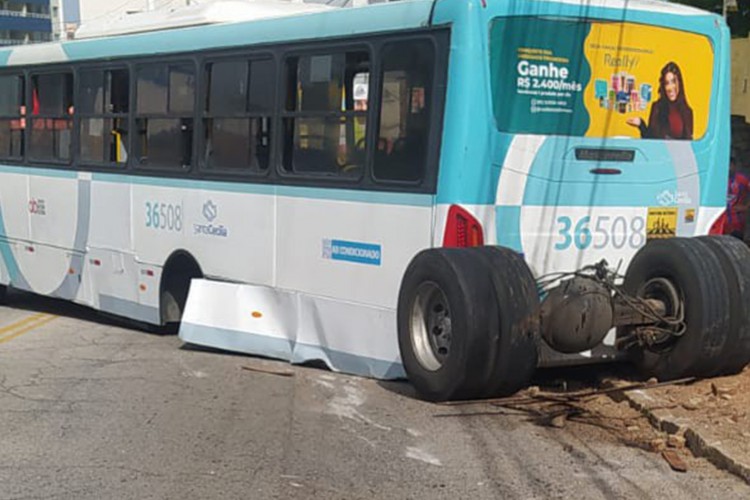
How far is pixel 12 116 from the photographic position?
1341 centimetres

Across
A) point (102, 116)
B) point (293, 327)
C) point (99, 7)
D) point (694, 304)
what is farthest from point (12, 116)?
point (99, 7)

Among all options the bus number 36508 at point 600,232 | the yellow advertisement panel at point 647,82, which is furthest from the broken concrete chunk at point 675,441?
the yellow advertisement panel at point 647,82

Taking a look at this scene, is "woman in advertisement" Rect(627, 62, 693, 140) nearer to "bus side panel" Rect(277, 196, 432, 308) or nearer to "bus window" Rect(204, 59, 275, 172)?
"bus side panel" Rect(277, 196, 432, 308)

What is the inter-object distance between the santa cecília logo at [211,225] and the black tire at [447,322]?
279 centimetres

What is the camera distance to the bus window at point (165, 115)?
34.1ft

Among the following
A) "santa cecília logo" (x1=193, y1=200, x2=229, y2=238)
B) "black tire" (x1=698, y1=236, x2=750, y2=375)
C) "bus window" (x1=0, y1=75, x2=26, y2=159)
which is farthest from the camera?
"bus window" (x1=0, y1=75, x2=26, y2=159)

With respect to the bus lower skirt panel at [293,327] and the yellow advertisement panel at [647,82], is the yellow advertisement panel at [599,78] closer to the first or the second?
the yellow advertisement panel at [647,82]

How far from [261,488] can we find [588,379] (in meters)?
3.64

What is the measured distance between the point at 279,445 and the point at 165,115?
5.02m

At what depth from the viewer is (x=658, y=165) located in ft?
27.5

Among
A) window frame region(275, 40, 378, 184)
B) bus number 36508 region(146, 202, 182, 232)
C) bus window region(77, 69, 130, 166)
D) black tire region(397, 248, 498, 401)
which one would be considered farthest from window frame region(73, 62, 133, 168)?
black tire region(397, 248, 498, 401)

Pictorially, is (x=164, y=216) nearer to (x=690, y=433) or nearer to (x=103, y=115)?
(x=103, y=115)

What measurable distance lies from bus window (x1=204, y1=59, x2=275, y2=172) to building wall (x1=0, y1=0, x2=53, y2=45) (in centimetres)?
8437

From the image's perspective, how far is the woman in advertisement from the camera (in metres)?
8.36
